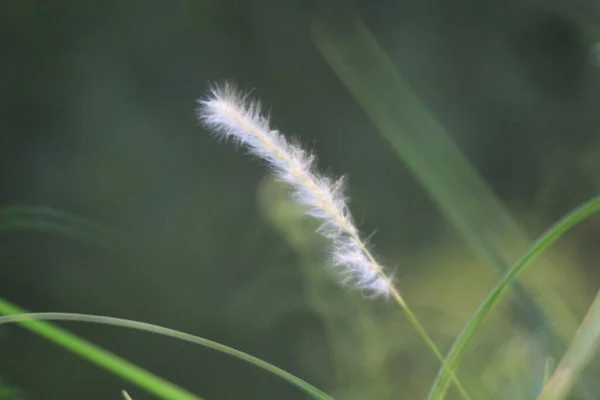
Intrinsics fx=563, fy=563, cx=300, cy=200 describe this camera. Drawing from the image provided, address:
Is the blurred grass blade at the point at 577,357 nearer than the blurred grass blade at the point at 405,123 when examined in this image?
Yes

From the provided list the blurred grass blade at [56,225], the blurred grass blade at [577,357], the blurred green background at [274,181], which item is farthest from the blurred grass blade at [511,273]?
the blurred grass blade at [56,225]

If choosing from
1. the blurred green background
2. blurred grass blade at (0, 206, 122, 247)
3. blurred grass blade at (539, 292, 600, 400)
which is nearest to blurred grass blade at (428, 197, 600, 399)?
blurred grass blade at (539, 292, 600, 400)

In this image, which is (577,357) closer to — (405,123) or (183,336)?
(183,336)

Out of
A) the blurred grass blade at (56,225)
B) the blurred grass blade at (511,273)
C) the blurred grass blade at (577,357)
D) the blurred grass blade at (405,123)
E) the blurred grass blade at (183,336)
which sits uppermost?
the blurred grass blade at (56,225)

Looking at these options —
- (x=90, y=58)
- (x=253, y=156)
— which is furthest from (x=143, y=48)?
(x=253, y=156)

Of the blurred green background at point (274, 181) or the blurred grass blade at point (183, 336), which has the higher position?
the blurred green background at point (274, 181)

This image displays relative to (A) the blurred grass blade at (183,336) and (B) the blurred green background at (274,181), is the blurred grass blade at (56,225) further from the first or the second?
(A) the blurred grass blade at (183,336)

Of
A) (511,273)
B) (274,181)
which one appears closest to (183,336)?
(511,273)
